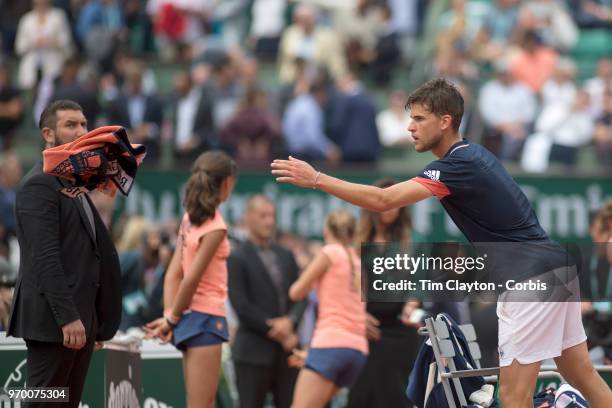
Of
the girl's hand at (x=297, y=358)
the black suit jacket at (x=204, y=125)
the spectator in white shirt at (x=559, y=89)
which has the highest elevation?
the spectator in white shirt at (x=559, y=89)

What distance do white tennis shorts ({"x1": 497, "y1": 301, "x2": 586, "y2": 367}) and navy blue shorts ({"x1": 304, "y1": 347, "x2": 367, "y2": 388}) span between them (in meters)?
2.89

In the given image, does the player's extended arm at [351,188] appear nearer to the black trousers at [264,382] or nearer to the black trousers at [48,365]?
the black trousers at [48,365]

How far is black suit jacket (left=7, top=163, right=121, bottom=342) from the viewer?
279 inches

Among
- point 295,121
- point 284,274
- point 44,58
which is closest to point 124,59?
point 44,58

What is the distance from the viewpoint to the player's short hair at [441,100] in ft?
23.4

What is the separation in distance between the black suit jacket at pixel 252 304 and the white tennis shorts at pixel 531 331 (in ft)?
12.0

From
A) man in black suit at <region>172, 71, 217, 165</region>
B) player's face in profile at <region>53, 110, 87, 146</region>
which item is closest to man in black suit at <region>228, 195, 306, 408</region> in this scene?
player's face in profile at <region>53, 110, 87, 146</region>

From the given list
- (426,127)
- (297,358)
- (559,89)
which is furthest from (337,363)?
(559,89)

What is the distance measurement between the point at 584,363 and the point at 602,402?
9.0 inches

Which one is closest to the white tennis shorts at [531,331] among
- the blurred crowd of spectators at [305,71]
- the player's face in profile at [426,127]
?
the player's face in profile at [426,127]

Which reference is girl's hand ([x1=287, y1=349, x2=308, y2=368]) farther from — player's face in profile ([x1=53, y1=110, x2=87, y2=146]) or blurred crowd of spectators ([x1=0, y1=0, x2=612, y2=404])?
blurred crowd of spectators ([x1=0, y1=0, x2=612, y2=404])

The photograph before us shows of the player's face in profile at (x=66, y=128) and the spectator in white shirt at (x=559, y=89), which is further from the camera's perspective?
the spectator in white shirt at (x=559, y=89)

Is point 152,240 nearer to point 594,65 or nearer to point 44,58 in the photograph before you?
point 44,58

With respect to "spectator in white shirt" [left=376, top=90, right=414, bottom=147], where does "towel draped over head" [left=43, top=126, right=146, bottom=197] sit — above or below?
below
